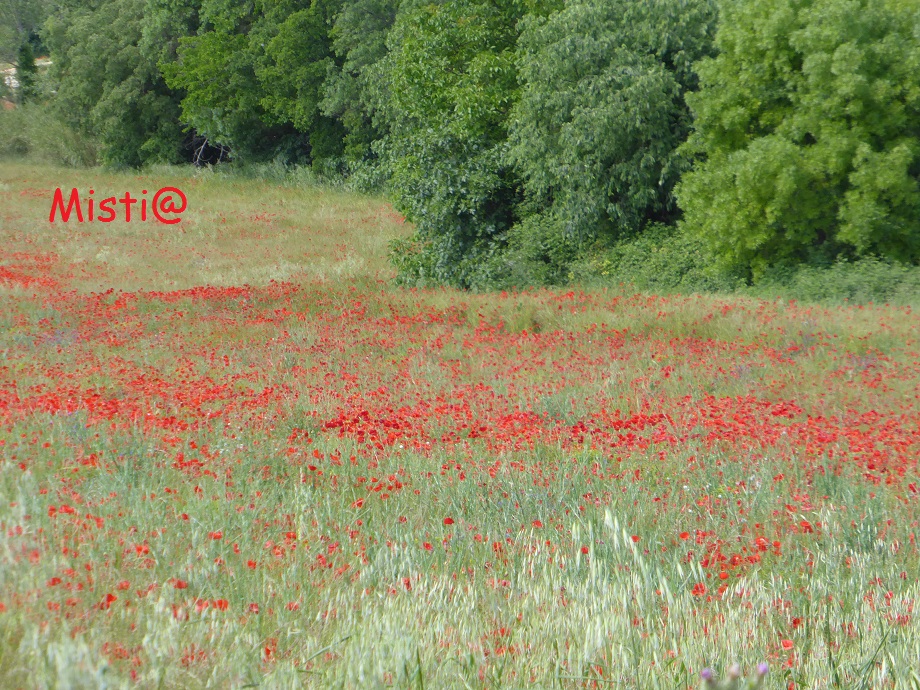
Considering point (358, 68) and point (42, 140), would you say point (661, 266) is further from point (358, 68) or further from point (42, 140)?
point (42, 140)

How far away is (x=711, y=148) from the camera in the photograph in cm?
1939

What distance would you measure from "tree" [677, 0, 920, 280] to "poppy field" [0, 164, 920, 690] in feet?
9.88

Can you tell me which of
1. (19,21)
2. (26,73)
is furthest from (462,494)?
(19,21)

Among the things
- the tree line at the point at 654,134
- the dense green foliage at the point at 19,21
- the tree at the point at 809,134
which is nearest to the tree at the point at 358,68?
the tree line at the point at 654,134

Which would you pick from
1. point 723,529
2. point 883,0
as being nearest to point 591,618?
point 723,529

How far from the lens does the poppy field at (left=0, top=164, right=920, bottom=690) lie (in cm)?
301

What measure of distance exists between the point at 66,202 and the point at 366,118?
42.8 ft

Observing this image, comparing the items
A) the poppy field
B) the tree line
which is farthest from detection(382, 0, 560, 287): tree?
the poppy field

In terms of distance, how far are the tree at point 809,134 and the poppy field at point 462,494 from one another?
301 centimetres

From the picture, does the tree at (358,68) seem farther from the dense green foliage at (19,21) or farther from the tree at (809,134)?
the dense green foliage at (19,21)

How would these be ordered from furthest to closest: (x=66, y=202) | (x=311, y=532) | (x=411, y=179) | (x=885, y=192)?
(x=66, y=202)
(x=411, y=179)
(x=885, y=192)
(x=311, y=532)

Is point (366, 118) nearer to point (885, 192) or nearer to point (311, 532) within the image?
point (885, 192)

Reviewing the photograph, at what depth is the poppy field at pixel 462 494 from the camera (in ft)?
9.88

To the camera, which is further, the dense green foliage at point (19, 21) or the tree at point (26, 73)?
the dense green foliage at point (19, 21)
